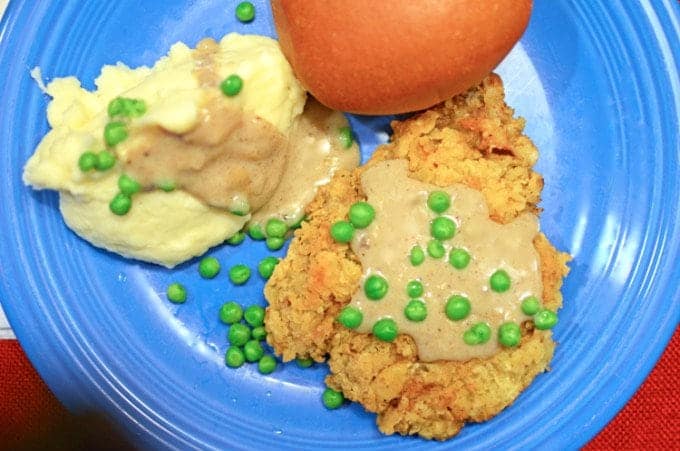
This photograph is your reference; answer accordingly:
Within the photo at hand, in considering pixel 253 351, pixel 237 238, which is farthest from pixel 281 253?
pixel 253 351

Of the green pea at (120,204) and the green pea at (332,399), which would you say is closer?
the green pea at (120,204)

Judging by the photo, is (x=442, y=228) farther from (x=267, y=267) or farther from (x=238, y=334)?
(x=238, y=334)

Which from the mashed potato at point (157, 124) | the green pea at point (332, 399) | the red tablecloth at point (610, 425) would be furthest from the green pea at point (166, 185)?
the red tablecloth at point (610, 425)

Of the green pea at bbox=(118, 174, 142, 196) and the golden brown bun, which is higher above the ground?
the golden brown bun

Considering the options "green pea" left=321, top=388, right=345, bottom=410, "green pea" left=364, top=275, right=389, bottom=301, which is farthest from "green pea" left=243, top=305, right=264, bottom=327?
"green pea" left=364, top=275, right=389, bottom=301

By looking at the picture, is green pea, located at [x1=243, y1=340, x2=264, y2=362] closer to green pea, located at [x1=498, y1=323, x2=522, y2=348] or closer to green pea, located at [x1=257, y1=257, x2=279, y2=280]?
green pea, located at [x1=257, y1=257, x2=279, y2=280]

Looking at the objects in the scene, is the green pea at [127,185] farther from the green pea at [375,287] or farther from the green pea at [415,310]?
the green pea at [415,310]
